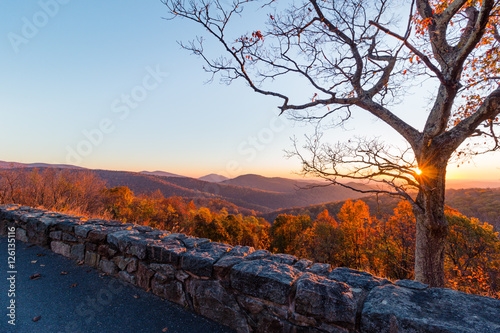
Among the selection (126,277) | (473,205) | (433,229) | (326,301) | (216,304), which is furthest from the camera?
(473,205)

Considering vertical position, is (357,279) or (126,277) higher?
(357,279)

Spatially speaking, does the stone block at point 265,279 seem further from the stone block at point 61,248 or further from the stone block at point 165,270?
the stone block at point 61,248

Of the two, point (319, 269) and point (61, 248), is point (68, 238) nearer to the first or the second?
point (61, 248)

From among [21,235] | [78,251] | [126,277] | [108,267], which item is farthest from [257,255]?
[21,235]

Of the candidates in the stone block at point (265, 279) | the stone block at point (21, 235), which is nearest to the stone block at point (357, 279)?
the stone block at point (265, 279)

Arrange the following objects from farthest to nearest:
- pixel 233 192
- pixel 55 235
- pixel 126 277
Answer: pixel 233 192 → pixel 55 235 → pixel 126 277

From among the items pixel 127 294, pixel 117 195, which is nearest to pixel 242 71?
pixel 127 294

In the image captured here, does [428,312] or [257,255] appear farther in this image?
[257,255]

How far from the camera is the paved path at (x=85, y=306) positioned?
2.28 metres

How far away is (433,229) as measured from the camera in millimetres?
4102

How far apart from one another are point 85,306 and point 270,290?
2.31 metres

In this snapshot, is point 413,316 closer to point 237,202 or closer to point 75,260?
point 75,260

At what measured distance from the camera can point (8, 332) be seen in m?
2.14

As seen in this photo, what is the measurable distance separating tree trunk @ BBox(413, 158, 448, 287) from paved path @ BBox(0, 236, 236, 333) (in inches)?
161
